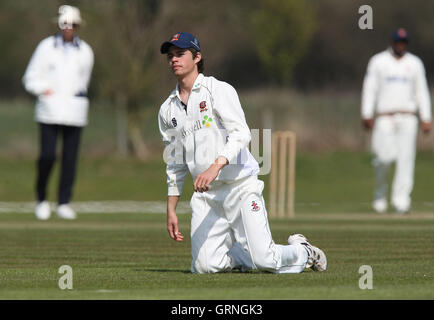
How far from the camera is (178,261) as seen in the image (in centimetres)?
925

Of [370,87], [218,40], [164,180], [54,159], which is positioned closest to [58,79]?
[54,159]

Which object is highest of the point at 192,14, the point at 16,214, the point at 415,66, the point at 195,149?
the point at 192,14

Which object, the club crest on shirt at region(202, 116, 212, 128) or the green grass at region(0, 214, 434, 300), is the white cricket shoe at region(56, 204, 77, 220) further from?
the club crest on shirt at region(202, 116, 212, 128)

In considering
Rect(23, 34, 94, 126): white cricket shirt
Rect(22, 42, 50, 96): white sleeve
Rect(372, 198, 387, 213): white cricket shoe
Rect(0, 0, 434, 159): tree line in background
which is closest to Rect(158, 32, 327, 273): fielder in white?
Rect(23, 34, 94, 126): white cricket shirt

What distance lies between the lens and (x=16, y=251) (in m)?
10.0

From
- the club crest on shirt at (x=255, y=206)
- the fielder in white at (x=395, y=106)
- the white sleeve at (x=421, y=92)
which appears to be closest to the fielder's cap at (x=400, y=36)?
the fielder in white at (x=395, y=106)

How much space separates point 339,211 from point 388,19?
31.1 meters

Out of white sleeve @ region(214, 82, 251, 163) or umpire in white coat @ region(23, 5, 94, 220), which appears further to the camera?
umpire in white coat @ region(23, 5, 94, 220)

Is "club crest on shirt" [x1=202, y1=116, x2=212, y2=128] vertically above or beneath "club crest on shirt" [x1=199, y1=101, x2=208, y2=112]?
beneath

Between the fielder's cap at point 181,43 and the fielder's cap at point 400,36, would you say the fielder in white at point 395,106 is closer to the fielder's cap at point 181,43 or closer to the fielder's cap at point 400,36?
the fielder's cap at point 400,36

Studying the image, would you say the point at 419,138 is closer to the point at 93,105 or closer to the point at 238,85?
the point at 93,105

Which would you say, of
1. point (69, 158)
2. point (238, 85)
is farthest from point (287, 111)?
point (69, 158)

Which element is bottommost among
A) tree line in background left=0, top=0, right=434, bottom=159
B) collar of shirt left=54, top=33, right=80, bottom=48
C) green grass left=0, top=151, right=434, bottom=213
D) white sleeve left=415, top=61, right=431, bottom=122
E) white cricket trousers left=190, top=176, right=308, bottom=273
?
green grass left=0, top=151, right=434, bottom=213

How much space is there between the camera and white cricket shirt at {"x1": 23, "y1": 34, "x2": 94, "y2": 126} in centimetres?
1444
